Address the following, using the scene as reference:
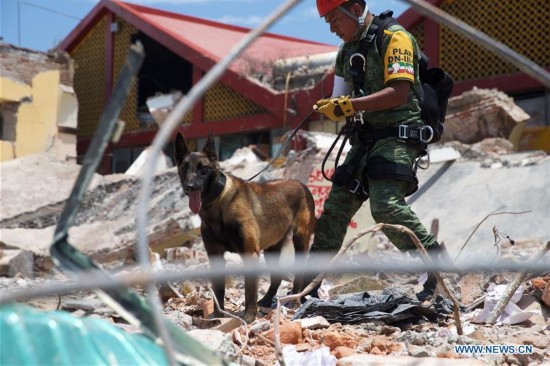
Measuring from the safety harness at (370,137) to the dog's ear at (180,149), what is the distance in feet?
3.57

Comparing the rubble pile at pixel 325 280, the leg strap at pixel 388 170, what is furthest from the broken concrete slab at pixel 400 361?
the leg strap at pixel 388 170

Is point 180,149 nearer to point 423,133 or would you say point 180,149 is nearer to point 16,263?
point 423,133

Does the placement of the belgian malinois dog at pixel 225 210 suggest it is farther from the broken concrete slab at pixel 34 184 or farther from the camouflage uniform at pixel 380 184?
the broken concrete slab at pixel 34 184

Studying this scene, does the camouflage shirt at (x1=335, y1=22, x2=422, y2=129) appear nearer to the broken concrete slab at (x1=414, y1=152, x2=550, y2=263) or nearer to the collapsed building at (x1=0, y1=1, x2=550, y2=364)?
the collapsed building at (x1=0, y1=1, x2=550, y2=364)

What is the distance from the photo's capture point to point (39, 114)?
690 inches

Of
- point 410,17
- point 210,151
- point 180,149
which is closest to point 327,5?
point 210,151

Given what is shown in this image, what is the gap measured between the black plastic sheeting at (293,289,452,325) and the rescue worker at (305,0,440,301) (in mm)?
234

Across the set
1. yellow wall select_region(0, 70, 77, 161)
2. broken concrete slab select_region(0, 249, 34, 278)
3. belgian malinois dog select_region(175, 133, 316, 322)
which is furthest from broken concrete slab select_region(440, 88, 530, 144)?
yellow wall select_region(0, 70, 77, 161)

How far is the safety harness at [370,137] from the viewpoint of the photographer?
420 centimetres

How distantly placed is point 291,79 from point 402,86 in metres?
12.0

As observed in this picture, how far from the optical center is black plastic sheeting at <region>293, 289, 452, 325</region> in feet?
13.2

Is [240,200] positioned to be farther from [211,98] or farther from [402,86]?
[211,98]

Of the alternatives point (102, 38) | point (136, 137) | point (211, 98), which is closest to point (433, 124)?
point (211, 98)

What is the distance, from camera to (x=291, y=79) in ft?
52.4
